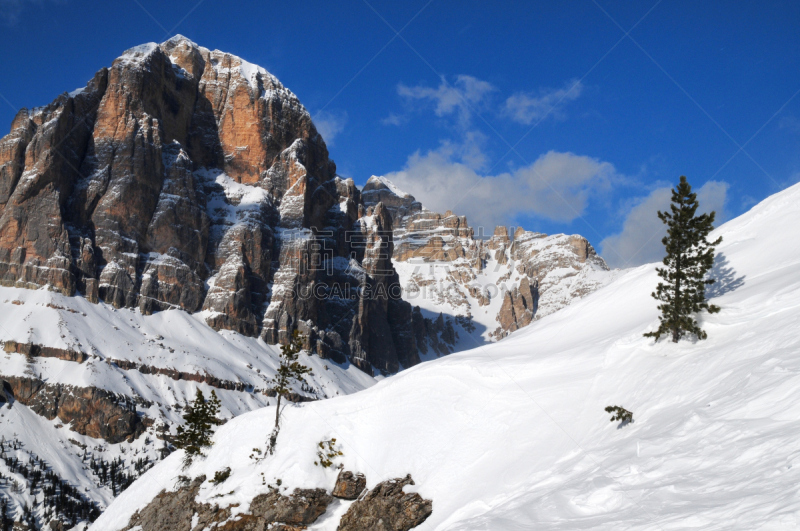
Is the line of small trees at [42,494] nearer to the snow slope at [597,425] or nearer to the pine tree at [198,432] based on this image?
the snow slope at [597,425]

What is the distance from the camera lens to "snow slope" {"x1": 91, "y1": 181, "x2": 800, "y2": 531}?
18344 millimetres

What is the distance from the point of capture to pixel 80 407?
488ft

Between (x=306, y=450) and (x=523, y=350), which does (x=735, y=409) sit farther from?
(x=306, y=450)

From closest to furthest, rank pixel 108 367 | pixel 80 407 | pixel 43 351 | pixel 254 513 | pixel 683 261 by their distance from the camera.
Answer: pixel 683 261 < pixel 254 513 < pixel 80 407 < pixel 43 351 < pixel 108 367

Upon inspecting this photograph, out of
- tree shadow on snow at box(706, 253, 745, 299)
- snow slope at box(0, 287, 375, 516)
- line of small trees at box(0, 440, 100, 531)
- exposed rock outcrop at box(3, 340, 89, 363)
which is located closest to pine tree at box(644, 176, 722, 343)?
tree shadow on snow at box(706, 253, 745, 299)

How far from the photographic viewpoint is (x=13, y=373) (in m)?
151

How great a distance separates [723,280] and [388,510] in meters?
25.7

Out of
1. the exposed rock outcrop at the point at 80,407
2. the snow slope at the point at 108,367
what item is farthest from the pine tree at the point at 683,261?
the exposed rock outcrop at the point at 80,407

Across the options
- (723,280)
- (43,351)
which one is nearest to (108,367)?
(43,351)

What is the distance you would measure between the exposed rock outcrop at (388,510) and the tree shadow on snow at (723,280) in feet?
72.0

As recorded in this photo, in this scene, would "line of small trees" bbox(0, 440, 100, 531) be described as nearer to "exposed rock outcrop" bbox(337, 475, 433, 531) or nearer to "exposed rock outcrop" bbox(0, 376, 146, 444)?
"exposed rock outcrop" bbox(0, 376, 146, 444)

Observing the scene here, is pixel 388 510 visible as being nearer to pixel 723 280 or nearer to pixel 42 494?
pixel 723 280

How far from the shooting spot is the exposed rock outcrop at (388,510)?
107 feet

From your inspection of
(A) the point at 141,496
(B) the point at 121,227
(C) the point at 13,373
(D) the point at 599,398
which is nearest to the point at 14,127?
(B) the point at 121,227
